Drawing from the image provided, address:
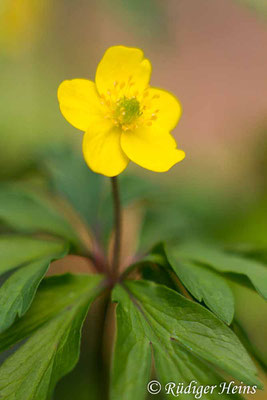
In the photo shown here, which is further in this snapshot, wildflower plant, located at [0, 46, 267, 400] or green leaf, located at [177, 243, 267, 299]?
green leaf, located at [177, 243, 267, 299]

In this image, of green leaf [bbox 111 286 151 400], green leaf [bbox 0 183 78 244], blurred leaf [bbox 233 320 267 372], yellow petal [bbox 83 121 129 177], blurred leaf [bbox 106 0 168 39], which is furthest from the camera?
blurred leaf [bbox 106 0 168 39]

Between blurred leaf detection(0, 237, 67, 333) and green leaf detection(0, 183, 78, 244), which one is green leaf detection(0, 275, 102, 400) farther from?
green leaf detection(0, 183, 78, 244)

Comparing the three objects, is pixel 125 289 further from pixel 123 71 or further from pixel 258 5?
pixel 258 5

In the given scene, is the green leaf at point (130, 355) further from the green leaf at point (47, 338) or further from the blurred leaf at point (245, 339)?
the blurred leaf at point (245, 339)

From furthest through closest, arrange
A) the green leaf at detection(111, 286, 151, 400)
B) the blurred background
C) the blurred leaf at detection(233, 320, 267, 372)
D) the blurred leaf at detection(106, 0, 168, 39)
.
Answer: the blurred background
the blurred leaf at detection(106, 0, 168, 39)
the blurred leaf at detection(233, 320, 267, 372)
the green leaf at detection(111, 286, 151, 400)

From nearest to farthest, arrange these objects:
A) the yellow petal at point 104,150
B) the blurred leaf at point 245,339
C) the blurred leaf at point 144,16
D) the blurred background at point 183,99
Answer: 1. the yellow petal at point 104,150
2. the blurred leaf at point 245,339
3. the blurred leaf at point 144,16
4. the blurred background at point 183,99

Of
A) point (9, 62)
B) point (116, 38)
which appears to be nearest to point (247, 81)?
point (116, 38)

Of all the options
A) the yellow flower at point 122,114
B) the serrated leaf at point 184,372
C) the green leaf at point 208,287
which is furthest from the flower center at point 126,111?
the serrated leaf at point 184,372

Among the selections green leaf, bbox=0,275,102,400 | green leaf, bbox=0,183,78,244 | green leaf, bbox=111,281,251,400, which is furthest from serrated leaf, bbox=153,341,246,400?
green leaf, bbox=0,183,78,244

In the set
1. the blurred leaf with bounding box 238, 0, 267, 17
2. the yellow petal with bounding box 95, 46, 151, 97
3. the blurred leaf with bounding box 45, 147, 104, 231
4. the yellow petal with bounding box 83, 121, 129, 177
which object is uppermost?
the blurred leaf with bounding box 238, 0, 267, 17
